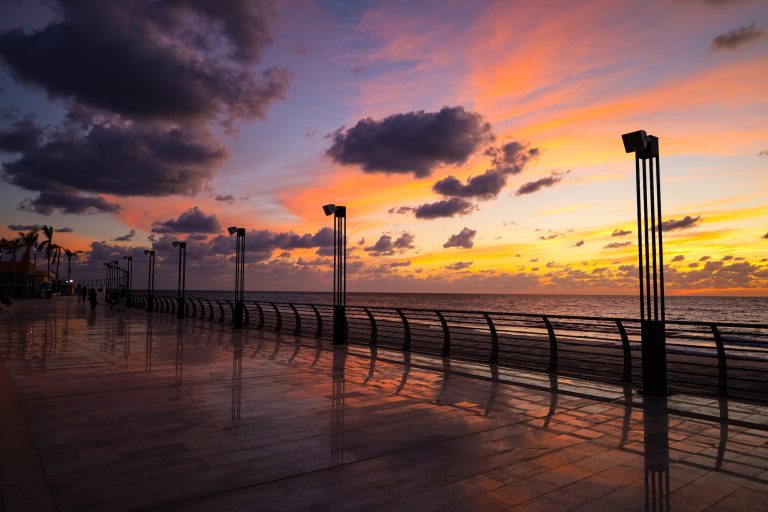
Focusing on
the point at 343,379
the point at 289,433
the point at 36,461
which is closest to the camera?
the point at 36,461

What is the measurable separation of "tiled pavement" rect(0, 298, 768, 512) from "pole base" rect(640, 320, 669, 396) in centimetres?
28

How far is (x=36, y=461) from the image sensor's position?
463cm

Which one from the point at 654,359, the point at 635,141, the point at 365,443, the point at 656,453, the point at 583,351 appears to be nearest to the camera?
the point at 656,453

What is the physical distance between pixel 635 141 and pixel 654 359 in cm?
346

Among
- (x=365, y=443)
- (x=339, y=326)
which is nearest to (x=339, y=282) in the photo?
(x=339, y=326)

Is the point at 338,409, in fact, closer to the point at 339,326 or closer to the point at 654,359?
the point at 654,359

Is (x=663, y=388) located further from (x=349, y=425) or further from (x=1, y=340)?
(x=1, y=340)

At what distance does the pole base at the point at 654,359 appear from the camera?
762cm

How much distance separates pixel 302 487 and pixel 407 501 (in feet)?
2.89

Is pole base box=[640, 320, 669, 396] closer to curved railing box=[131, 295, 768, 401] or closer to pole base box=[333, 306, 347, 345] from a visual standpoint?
curved railing box=[131, 295, 768, 401]

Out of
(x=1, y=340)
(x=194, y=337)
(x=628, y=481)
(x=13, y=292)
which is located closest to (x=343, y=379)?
(x=628, y=481)

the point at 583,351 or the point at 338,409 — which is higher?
the point at 583,351

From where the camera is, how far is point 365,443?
5188 mm

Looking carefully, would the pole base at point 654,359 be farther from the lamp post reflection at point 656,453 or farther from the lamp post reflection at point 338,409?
the lamp post reflection at point 338,409
